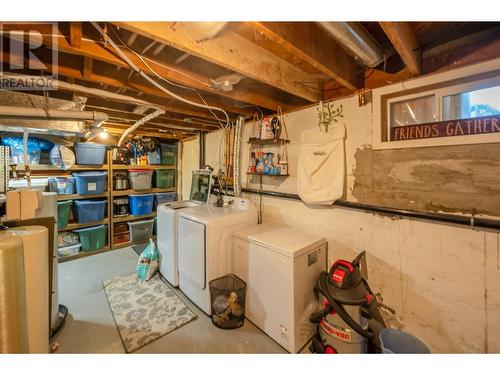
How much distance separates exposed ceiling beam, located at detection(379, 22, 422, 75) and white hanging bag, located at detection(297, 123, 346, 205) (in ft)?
2.05

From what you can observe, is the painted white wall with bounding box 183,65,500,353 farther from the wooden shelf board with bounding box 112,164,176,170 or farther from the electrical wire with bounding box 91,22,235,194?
the wooden shelf board with bounding box 112,164,176,170

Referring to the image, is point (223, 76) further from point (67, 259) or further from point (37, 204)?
point (67, 259)

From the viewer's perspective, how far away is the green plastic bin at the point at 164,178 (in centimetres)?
423

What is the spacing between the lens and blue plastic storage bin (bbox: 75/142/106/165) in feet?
10.9

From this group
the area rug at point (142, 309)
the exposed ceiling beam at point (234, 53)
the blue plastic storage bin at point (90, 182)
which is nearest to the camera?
the exposed ceiling beam at point (234, 53)

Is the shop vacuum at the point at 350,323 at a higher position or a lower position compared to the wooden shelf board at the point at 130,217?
lower

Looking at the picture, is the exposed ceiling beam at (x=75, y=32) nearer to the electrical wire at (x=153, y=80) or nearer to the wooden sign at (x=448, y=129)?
the electrical wire at (x=153, y=80)

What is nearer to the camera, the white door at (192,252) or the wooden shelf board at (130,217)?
the white door at (192,252)

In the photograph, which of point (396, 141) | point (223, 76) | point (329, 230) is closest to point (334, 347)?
point (329, 230)

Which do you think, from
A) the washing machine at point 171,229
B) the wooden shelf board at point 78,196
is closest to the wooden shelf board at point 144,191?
the wooden shelf board at point 78,196

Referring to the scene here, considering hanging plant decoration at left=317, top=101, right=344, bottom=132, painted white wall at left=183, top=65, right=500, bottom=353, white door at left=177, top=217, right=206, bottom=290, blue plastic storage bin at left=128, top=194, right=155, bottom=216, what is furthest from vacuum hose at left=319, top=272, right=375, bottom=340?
blue plastic storage bin at left=128, top=194, right=155, bottom=216

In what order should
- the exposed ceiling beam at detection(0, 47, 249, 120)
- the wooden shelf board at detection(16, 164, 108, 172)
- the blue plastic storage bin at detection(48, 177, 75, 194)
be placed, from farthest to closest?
the blue plastic storage bin at detection(48, 177, 75, 194), the wooden shelf board at detection(16, 164, 108, 172), the exposed ceiling beam at detection(0, 47, 249, 120)

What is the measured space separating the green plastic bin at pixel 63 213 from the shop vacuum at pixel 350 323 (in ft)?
12.5

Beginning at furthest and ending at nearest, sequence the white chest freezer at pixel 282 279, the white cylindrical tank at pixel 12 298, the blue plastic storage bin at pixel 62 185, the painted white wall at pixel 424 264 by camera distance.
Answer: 1. the blue plastic storage bin at pixel 62 185
2. the white chest freezer at pixel 282 279
3. the painted white wall at pixel 424 264
4. the white cylindrical tank at pixel 12 298
